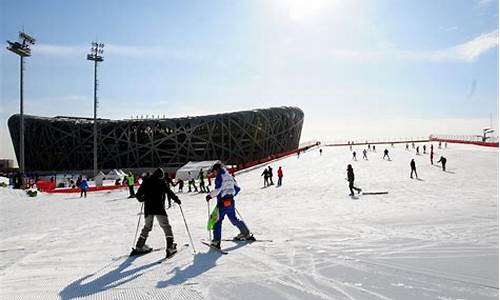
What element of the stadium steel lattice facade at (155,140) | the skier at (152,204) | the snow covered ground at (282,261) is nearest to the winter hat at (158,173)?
the skier at (152,204)

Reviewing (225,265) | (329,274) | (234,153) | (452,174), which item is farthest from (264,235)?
(234,153)

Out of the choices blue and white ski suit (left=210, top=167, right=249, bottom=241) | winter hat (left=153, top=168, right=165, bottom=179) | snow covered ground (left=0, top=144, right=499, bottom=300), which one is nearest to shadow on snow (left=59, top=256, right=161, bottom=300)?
snow covered ground (left=0, top=144, right=499, bottom=300)

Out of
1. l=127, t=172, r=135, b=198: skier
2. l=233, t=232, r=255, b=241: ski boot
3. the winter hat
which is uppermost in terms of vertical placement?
the winter hat

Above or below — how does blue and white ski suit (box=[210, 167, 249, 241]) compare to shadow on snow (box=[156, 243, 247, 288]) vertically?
above

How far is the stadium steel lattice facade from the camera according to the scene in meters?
70.2

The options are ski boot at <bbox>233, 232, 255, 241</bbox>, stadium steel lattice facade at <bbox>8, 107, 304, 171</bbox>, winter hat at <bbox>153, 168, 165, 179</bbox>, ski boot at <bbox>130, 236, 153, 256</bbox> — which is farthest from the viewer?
stadium steel lattice facade at <bbox>8, 107, 304, 171</bbox>

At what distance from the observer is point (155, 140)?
71000 millimetres

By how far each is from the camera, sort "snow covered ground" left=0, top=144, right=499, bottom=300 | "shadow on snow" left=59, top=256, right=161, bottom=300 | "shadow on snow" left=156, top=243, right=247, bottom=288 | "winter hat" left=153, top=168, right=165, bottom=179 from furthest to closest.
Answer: "winter hat" left=153, top=168, right=165, bottom=179 < "shadow on snow" left=156, top=243, right=247, bottom=288 < "shadow on snow" left=59, top=256, right=161, bottom=300 < "snow covered ground" left=0, top=144, right=499, bottom=300

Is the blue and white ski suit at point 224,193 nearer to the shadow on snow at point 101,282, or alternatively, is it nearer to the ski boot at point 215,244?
the ski boot at point 215,244

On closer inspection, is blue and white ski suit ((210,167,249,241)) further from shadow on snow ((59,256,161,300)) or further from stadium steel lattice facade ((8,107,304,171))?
stadium steel lattice facade ((8,107,304,171))

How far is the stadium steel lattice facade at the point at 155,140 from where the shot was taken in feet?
230

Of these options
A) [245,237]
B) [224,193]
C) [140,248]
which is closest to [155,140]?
[245,237]

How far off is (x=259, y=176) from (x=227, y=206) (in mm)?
24891

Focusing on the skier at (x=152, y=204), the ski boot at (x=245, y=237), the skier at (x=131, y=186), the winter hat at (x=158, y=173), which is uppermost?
the winter hat at (x=158, y=173)
